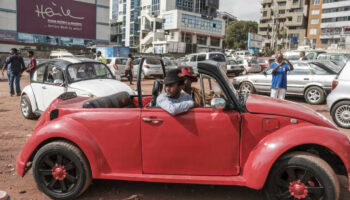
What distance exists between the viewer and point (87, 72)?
283 inches

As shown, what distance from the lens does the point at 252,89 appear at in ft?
39.1

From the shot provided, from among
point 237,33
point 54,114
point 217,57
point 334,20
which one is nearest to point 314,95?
point 54,114

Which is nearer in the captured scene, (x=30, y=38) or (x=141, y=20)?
(x=30, y=38)

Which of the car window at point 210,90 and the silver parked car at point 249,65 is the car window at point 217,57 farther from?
the car window at point 210,90

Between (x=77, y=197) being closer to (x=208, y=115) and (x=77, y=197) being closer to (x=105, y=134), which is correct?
(x=105, y=134)

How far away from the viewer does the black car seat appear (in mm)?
3369

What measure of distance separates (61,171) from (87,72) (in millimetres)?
4423

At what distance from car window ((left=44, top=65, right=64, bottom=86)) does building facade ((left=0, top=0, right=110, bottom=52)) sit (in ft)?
149

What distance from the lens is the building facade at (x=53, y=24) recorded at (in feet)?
150

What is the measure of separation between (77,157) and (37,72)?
5.15 m

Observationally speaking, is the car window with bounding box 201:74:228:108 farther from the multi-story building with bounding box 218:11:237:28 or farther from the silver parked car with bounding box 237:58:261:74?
the multi-story building with bounding box 218:11:237:28

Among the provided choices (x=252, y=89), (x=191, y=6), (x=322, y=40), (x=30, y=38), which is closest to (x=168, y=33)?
(x=191, y=6)

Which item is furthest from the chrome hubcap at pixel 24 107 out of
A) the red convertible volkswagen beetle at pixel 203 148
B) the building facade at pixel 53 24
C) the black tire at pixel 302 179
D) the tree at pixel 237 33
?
the tree at pixel 237 33

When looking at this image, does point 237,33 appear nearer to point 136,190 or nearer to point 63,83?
point 63,83
